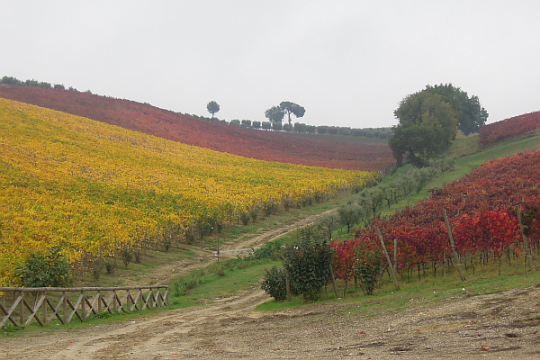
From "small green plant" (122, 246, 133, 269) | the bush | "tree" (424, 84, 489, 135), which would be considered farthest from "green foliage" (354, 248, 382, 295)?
"tree" (424, 84, 489, 135)

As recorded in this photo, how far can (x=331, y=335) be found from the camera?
12.3 meters

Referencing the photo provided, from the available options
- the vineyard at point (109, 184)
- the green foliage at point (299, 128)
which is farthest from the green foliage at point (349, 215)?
the green foliage at point (299, 128)

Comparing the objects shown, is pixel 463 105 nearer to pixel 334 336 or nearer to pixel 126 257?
pixel 126 257

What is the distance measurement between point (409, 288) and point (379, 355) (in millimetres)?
10601

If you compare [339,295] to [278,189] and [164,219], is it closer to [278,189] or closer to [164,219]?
[164,219]

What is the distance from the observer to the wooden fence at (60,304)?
600 inches

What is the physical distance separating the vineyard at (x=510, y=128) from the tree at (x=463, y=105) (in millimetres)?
7923

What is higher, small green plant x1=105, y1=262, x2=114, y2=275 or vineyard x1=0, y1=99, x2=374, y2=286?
vineyard x1=0, y1=99, x2=374, y2=286

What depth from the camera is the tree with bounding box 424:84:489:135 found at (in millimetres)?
91438

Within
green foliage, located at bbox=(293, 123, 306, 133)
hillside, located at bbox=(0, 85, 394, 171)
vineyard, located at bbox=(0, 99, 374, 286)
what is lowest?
vineyard, located at bbox=(0, 99, 374, 286)

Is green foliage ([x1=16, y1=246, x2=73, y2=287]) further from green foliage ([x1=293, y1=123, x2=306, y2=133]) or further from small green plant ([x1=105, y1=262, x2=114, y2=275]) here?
green foliage ([x1=293, y1=123, x2=306, y2=133])

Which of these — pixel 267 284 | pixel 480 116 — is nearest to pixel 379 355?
pixel 267 284

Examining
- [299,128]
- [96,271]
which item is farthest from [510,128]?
[299,128]

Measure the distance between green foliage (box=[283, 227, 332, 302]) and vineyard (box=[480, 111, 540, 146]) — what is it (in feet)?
212
